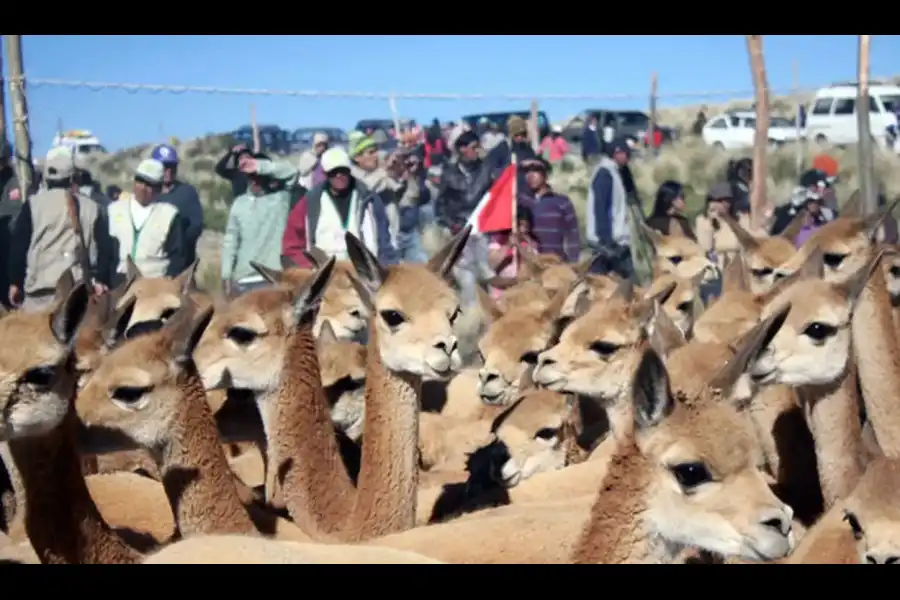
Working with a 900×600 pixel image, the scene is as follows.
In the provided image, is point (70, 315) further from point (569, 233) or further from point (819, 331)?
point (569, 233)

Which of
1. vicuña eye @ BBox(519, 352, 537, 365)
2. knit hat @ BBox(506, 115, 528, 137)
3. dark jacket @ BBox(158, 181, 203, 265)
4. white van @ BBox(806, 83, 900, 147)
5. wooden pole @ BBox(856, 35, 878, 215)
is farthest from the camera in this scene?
white van @ BBox(806, 83, 900, 147)

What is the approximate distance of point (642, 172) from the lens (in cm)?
2208

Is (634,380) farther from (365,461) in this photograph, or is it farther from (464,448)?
(464,448)

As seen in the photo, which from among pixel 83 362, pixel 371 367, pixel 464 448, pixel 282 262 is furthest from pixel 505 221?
pixel 83 362

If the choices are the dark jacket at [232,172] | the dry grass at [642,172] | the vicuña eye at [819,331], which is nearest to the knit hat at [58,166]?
the dark jacket at [232,172]

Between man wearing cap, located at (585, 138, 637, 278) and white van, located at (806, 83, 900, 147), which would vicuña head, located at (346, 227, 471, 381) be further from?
white van, located at (806, 83, 900, 147)

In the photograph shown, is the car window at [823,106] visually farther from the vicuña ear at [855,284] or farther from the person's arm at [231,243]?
the vicuña ear at [855,284]

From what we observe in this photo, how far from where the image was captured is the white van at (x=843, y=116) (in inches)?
793

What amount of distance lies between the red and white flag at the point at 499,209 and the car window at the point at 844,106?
457 inches

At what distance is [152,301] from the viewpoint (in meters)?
7.91

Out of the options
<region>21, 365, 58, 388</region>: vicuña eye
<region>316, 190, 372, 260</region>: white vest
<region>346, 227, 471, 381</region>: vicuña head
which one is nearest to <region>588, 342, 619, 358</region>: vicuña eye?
<region>346, 227, 471, 381</region>: vicuña head

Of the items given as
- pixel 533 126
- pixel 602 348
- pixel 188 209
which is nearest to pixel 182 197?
pixel 188 209

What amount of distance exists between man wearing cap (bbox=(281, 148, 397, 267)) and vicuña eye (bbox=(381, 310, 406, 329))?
292 centimetres

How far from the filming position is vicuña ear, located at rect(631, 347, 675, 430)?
13.9 ft
